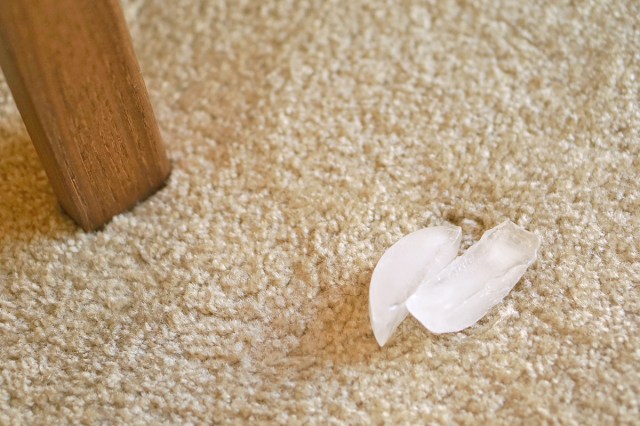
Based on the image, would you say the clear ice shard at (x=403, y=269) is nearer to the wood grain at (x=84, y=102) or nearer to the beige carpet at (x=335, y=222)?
the beige carpet at (x=335, y=222)

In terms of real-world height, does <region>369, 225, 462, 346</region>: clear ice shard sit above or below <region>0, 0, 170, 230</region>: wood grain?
below

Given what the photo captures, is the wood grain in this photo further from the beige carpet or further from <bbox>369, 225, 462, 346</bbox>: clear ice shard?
<bbox>369, 225, 462, 346</bbox>: clear ice shard

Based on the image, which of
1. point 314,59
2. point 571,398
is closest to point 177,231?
point 314,59

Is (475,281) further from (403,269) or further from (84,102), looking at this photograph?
(84,102)

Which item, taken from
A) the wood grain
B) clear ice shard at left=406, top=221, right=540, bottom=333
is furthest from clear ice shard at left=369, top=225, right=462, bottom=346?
the wood grain

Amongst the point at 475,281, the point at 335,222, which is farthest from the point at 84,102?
the point at 475,281

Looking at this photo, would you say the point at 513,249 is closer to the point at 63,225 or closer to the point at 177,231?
the point at 177,231
